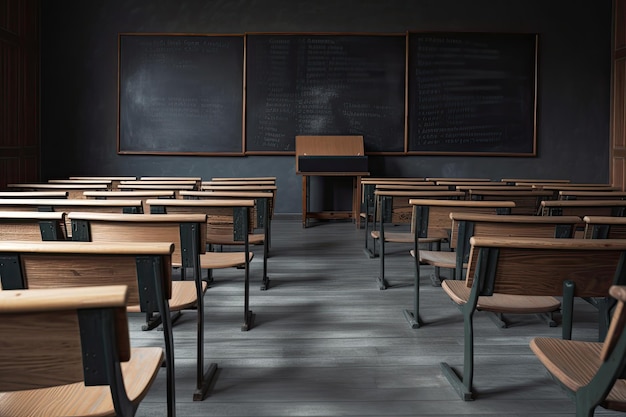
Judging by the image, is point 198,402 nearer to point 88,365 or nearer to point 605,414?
point 88,365

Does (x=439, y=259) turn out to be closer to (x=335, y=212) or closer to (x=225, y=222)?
(x=225, y=222)

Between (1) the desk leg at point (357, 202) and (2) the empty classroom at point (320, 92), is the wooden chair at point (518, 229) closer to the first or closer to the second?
(1) the desk leg at point (357, 202)

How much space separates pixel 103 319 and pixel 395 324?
2.32m

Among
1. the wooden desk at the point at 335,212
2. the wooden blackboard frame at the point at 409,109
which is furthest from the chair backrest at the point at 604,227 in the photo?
the wooden blackboard frame at the point at 409,109

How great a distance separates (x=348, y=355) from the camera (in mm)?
2701

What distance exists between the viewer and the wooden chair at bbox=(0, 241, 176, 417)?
153 cm

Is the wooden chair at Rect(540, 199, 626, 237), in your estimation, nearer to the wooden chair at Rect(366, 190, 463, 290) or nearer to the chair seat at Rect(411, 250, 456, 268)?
the chair seat at Rect(411, 250, 456, 268)

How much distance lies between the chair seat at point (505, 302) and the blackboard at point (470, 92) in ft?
19.7

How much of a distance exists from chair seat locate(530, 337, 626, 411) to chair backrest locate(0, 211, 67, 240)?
5.62 ft

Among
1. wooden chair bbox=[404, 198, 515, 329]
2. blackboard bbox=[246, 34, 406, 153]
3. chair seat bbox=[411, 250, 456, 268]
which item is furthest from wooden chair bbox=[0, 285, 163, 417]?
blackboard bbox=[246, 34, 406, 153]

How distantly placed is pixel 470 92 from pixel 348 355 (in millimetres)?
6496

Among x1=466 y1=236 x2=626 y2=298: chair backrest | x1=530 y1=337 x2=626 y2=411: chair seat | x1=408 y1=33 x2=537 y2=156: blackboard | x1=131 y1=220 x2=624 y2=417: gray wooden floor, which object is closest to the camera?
x1=530 y1=337 x2=626 y2=411: chair seat

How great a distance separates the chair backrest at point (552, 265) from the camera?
1.77 meters

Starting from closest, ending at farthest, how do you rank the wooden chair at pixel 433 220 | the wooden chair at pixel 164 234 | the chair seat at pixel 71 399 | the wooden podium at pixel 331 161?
the chair seat at pixel 71 399
the wooden chair at pixel 164 234
the wooden chair at pixel 433 220
the wooden podium at pixel 331 161
